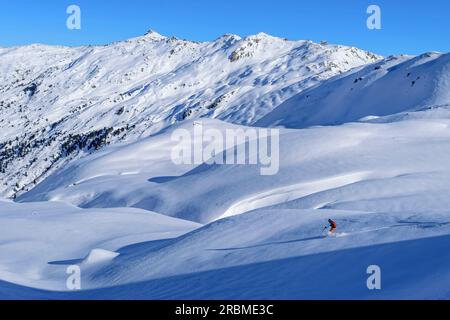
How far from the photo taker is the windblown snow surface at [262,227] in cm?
982

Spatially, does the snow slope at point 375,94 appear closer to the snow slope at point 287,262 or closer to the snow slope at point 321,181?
the snow slope at point 321,181

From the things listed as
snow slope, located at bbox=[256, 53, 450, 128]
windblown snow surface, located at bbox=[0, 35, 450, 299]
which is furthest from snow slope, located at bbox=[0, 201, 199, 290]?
snow slope, located at bbox=[256, 53, 450, 128]

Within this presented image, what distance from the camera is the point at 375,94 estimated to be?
267 ft

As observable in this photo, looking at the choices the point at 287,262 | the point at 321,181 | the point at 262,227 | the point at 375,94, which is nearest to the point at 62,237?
the point at 262,227

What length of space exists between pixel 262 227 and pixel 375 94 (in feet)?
238

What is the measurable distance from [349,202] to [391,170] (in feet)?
24.6

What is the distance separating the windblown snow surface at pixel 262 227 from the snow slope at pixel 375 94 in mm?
26193

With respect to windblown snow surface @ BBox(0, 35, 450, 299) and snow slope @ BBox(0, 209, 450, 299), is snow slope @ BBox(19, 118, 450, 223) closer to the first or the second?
windblown snow surface @ BBox(0, 35, 450, 299)

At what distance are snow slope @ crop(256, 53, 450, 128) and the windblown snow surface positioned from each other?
2619 centimetres

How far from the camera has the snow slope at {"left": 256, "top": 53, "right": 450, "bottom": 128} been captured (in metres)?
71.1

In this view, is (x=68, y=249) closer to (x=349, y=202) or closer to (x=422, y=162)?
(x=349, y=202)

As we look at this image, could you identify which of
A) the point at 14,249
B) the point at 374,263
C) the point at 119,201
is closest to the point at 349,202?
the point at 374,263

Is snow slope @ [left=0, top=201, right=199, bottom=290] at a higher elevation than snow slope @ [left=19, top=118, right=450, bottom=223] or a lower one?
lower

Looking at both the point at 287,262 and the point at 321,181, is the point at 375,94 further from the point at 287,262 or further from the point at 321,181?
Result: the point at 287,262
